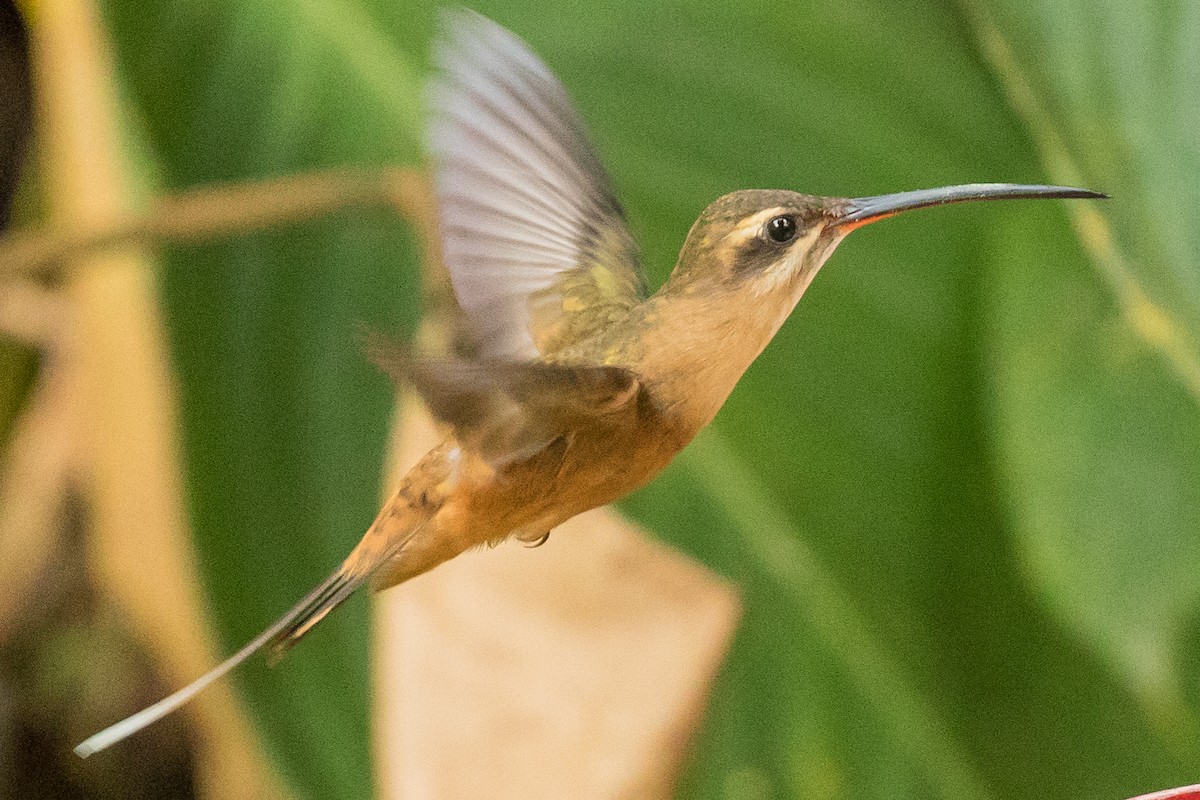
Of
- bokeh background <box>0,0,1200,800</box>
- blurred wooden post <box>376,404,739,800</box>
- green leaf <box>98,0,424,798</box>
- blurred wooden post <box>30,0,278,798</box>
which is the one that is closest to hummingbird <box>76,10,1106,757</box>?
bokeh background <box>0,0,1200,800</box>

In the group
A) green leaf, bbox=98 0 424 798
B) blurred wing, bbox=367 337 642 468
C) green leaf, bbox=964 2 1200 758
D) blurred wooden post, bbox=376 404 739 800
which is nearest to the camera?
blurred wing, bbox=367 337 642 468

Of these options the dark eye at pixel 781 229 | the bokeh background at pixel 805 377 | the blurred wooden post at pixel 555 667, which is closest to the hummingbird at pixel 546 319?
the dark eye at pixel 781 229

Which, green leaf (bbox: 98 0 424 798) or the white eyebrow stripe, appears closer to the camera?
the white eyebrow stripe

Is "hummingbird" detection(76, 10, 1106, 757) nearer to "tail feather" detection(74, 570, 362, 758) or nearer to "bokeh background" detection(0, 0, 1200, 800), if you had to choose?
"tail feather" detection(74, 570, 362, 758)

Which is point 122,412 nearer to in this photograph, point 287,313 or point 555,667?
point 287,313

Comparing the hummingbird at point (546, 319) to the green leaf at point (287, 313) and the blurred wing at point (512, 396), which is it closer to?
the blurred wing at point (512, 396)

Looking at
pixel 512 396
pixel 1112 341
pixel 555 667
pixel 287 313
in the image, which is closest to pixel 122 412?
pixel 287 313

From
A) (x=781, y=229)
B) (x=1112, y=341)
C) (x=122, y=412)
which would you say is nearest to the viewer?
(x=781, y=229)
